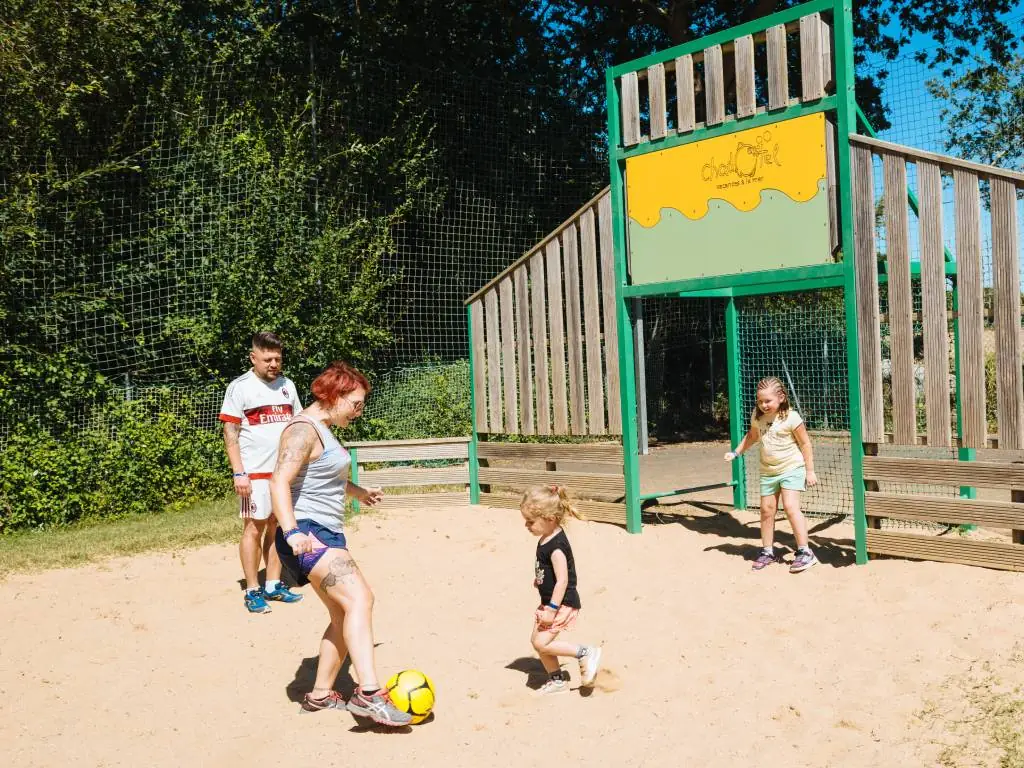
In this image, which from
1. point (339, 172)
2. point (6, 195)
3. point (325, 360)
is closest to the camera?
point (6, 195)

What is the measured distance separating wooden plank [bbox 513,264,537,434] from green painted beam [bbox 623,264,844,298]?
1320 millimetres

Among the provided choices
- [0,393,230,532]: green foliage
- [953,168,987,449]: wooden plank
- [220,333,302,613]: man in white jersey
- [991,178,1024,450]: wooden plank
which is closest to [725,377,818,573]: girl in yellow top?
[953,168,987,449]: wooden plank

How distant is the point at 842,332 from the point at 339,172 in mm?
6772

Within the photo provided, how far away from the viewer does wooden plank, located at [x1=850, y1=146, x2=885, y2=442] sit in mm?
6297

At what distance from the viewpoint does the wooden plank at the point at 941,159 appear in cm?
566

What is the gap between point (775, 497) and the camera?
655cm

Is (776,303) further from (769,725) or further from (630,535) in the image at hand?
(769,725)

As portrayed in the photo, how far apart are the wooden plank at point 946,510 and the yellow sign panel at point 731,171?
2158 millimetres

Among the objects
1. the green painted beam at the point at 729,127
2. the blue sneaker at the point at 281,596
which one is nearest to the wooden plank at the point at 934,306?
the green painted beam at the point at 729,127

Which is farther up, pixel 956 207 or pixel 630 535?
pixel 956 207

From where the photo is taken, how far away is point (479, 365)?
9312 millimetres

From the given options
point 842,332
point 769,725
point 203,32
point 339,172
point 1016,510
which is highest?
point 203,32

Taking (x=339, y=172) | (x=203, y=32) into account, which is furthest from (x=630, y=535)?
(x=203, y=32)

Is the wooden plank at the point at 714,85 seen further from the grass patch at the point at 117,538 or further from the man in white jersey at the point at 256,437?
the grass patch at the point at 117,538
